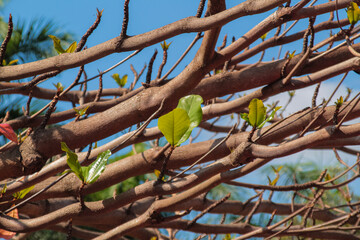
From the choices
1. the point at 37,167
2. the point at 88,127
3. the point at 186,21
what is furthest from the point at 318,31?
the point at 37,167

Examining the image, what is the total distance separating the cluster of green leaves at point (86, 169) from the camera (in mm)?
896

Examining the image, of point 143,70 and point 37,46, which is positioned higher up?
point 37,46

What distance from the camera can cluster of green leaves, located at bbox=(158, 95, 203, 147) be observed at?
2.78ft

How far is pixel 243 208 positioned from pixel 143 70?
2.58ft

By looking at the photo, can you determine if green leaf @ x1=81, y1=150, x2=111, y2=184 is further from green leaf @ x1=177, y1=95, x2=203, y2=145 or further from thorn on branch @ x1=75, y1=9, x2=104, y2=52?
thorn on branch @ x1=75, y1=9, x2=104, y2=52

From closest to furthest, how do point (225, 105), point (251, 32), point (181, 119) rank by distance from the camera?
point (181, 119) → point (251, 32) → point (225, 105)

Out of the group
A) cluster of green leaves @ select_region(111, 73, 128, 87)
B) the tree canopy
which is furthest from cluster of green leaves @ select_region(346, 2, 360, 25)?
cluster of green leaves @ select_region(111, 73, 128, 87)

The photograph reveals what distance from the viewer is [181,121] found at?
0.86 metres

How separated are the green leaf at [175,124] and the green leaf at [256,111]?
169mm

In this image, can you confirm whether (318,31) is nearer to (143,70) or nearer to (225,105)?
(225,105)

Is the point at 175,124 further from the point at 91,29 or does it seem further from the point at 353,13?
the point at 353,13

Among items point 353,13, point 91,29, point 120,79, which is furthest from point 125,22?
point 120,79

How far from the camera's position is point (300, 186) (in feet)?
3.94

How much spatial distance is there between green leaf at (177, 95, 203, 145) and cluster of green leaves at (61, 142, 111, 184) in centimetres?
17
